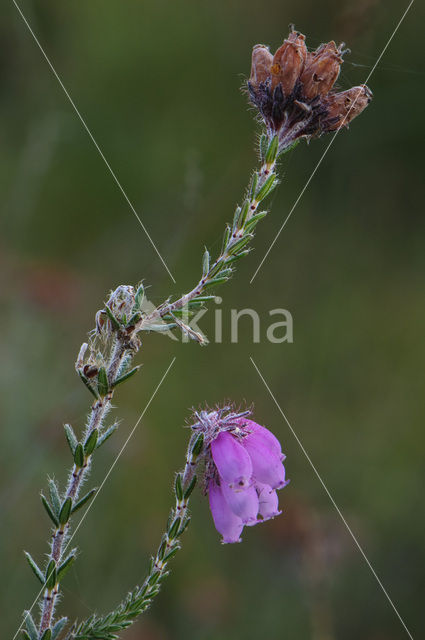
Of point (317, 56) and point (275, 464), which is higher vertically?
point (317, 56)

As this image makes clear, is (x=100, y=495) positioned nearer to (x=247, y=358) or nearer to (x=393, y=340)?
(x=247, y=358)

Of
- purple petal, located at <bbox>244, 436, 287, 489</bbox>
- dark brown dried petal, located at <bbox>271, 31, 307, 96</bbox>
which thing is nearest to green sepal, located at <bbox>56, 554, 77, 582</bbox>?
purple petal, located at <bbox>244, 436, 287, 489</bbox>

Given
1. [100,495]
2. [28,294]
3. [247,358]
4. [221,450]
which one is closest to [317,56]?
[221,450]

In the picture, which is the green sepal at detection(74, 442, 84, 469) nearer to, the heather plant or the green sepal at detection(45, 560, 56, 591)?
the heather plant

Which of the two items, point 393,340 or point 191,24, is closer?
point 393,340

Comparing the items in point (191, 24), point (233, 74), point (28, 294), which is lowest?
point (28, 294)

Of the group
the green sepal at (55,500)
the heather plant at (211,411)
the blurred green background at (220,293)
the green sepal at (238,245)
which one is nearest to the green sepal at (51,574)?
the heather plant at (211,411)

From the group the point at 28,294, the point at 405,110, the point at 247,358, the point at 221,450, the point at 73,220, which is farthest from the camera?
the point at 73,220
